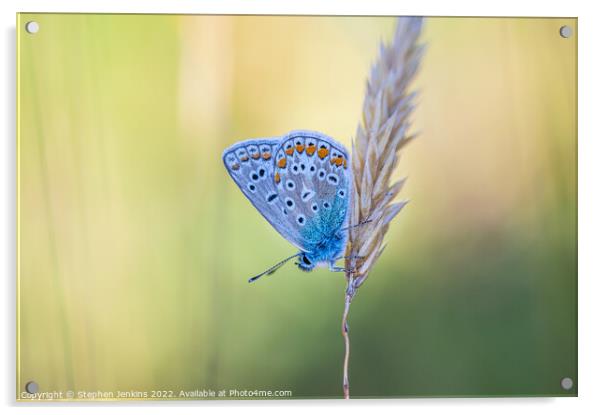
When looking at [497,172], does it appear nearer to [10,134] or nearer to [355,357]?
[355,357]

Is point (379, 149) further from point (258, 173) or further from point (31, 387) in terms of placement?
point (31, 387)

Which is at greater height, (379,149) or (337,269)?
(379,149)

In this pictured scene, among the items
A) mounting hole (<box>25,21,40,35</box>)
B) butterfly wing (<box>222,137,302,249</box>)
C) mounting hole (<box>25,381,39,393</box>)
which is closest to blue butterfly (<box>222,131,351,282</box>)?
butterfly wing (<box>222,137,302,249</box>)

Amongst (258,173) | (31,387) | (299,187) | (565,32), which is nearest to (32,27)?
(258,173)

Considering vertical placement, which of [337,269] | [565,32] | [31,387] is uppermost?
[565,32]
